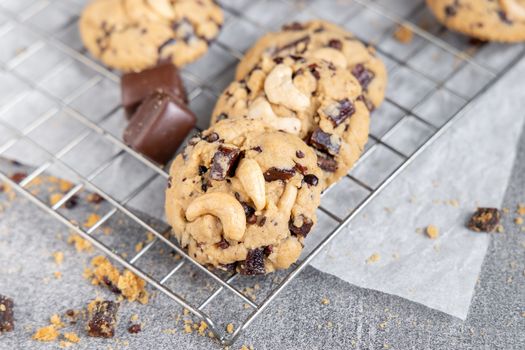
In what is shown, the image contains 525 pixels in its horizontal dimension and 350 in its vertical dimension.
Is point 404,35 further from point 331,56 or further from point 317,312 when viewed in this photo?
point 317,312

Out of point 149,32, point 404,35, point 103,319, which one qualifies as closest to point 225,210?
point 103,319

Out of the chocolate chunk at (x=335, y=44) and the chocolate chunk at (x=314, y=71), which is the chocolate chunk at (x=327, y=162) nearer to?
the chocolate chunk at (x=314, y=71)

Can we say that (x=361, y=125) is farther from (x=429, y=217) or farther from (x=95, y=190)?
(x=95, y=190)

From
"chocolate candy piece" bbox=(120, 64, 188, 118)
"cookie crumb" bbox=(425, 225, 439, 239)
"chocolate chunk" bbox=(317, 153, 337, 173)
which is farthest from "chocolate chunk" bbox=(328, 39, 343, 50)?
"cookie crumb" bbox=(425, 225, 439, 239)

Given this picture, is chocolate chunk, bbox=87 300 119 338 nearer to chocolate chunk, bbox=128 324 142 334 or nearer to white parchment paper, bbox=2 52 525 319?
chocolate chunk, bbox=128 324 142 334

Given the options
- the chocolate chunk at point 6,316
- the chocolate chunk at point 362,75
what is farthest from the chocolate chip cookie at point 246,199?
the chocolate chunk at point 6,316

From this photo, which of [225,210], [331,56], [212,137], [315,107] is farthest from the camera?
[331,56]
